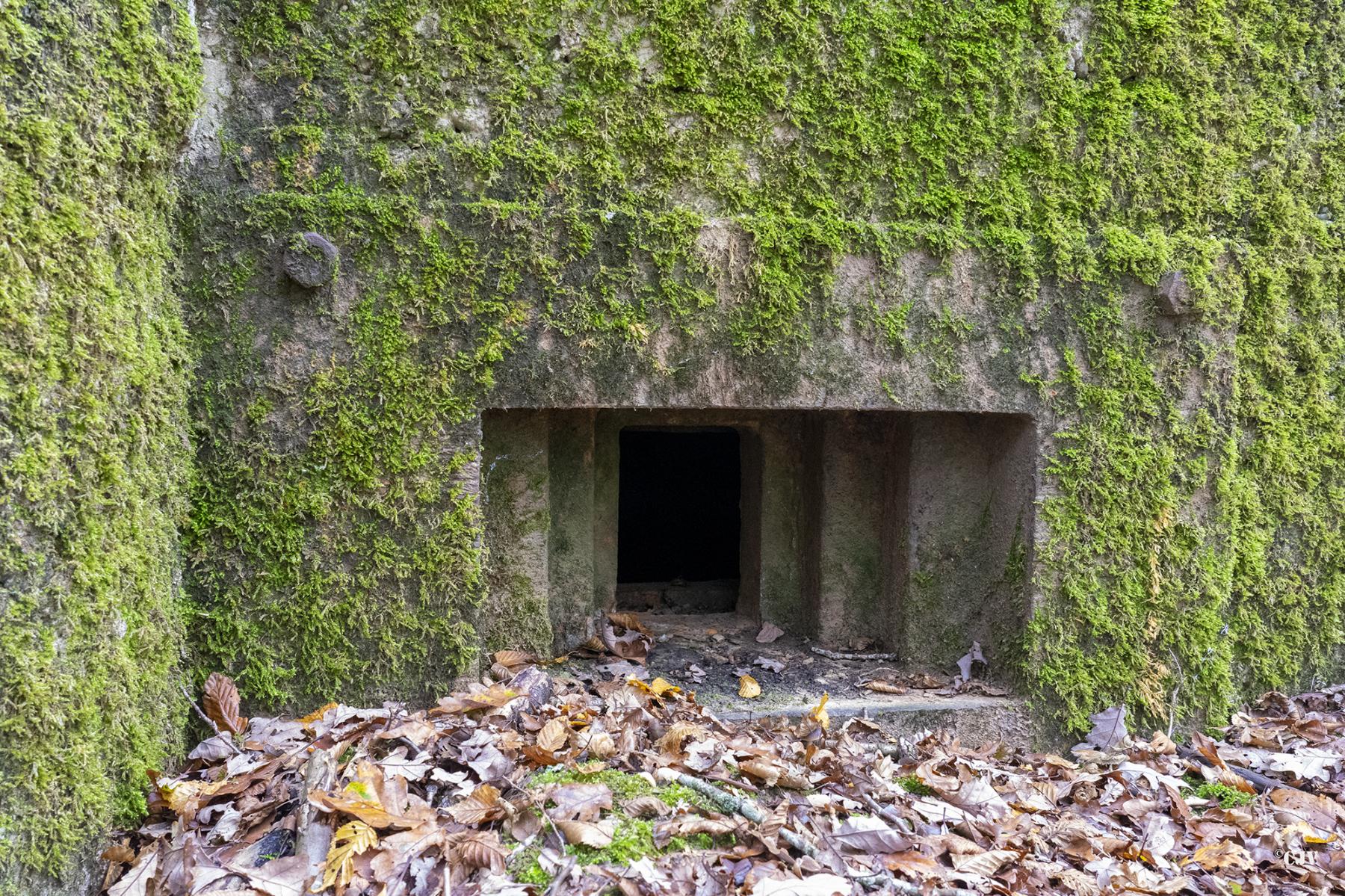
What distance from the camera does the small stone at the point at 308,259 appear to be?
2750mm

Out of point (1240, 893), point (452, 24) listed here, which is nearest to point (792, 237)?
point (452, 24)

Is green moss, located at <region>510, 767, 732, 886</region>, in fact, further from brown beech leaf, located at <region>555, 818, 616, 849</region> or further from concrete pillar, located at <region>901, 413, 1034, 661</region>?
concrete pillar, located at <region>901, 413, 1034, 661</region>

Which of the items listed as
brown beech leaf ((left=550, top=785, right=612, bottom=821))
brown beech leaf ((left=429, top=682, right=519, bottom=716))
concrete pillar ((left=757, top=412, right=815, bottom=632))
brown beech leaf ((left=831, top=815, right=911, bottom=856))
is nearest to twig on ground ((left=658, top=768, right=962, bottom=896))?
brown beech leaf ((left=831, top=815, right=911, bottom=856))

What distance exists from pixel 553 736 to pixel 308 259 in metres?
1.74

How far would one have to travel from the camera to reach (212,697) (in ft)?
8.80

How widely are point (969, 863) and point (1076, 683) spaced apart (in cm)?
150

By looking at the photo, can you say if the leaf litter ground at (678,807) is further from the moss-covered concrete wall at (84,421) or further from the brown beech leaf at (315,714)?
the moss-covered concrete wall at (84,421)

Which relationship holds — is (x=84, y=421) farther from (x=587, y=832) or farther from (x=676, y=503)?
(x=676, y=503)

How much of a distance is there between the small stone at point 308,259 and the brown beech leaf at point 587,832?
1903 mm

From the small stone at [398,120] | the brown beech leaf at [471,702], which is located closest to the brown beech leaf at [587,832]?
the brown beech leaf at [471,702]

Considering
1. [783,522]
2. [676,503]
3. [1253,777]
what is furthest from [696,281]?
[676,503]

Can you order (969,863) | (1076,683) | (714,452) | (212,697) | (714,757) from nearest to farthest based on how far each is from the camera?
(969,863), (714,757), (212,697), (1076,683), (714,452)

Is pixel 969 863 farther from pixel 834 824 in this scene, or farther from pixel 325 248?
pixel 325 248

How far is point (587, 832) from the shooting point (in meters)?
1.93
